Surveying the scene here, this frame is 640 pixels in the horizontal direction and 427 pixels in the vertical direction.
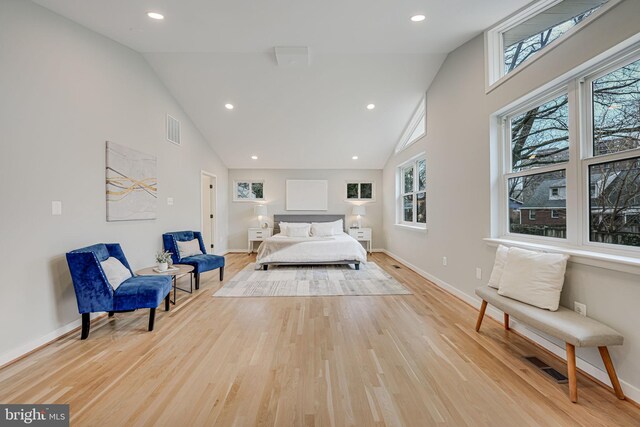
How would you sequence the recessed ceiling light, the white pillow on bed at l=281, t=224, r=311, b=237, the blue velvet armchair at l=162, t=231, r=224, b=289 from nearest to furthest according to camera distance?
the recessed ceiling light < the blue velvet armchair at l=162, t=231, r=224, b=289 < the white pillow on bed at l=281, t=224, r=311, b=237

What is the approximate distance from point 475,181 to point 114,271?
13.4 feet

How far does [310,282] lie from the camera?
4293 mm

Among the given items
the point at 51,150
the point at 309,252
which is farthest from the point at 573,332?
the point at 51,150

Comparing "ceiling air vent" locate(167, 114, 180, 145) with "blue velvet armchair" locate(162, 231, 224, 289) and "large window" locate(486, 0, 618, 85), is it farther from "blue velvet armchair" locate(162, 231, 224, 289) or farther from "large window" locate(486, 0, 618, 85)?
"large window" locate(486, 0, 618, 85)

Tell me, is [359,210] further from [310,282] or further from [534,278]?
[534,278]

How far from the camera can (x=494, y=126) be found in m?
2.95

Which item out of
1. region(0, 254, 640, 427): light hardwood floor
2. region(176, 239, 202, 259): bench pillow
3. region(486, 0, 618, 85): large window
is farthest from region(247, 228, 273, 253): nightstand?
region(486, 0, 618, 85): large window

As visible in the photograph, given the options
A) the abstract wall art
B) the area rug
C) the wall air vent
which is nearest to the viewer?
the abstract wall art

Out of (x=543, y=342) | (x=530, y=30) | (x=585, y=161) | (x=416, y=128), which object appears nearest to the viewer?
(x=585, y=161)

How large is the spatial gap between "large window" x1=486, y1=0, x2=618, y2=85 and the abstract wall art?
444cm

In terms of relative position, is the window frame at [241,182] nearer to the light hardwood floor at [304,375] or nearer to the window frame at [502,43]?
the light hardwood floor at [304,375]

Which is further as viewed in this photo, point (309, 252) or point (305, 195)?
point (305, 195)

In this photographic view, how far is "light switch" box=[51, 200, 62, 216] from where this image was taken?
2.47 metres

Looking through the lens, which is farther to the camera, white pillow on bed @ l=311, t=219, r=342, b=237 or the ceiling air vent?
white pillow on bed @ l=311, t=219, r=342, b=237
